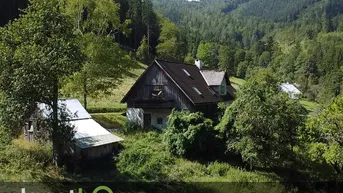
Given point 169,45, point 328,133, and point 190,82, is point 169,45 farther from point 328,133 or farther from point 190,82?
point 328,133

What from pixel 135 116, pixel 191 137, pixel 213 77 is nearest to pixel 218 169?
pixel 191 137

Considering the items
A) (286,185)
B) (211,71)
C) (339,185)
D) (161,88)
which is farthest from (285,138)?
(211,71)

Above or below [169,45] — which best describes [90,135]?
below

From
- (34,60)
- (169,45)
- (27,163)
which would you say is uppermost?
(169,45)

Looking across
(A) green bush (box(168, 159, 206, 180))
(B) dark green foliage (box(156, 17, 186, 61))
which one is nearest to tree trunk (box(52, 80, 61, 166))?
(A) green bush (box(168, 159, 206, 180))

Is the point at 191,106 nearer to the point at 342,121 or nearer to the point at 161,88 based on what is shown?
the point at 161,88

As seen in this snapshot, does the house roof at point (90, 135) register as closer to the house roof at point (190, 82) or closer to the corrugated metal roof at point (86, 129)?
the corrugated metal roof at point (86, 129)

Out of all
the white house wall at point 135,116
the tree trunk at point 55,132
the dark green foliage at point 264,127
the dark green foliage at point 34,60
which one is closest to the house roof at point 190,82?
the white house wall at point 135,116
